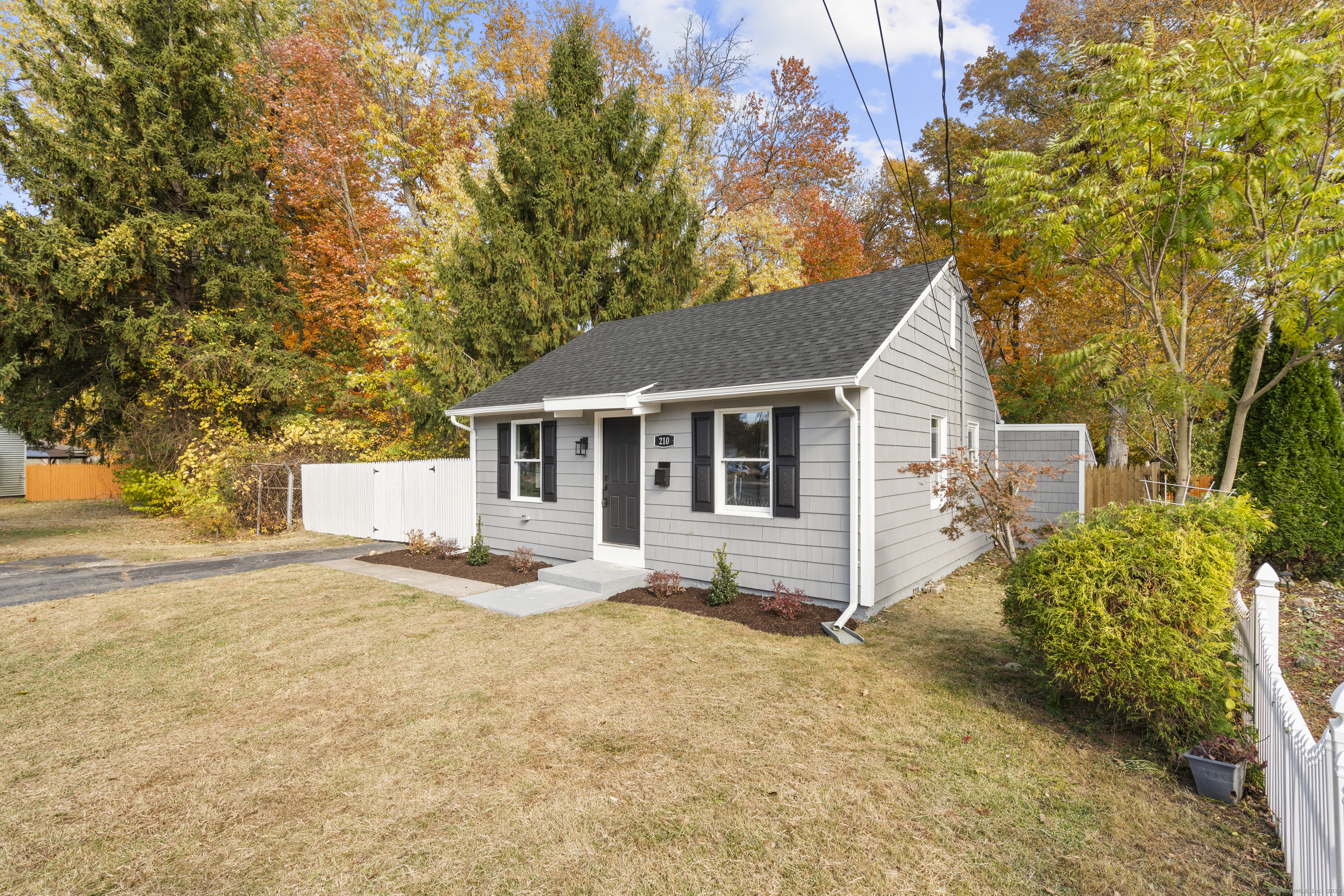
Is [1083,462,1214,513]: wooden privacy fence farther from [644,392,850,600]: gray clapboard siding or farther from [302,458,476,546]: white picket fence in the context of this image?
[302,458,476,546]: white picket fence

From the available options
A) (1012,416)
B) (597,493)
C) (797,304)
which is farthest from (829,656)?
(1012,416)

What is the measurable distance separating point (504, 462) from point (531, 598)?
3436 mm

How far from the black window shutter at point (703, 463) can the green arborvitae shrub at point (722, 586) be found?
0.71m

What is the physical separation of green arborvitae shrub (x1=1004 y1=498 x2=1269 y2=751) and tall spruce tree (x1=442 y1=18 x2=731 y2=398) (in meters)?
12.8

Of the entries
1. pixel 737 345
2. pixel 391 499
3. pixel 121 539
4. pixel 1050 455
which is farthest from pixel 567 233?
pixel 121 539

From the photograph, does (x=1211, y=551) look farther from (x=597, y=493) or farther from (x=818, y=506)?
(x=597, y=493)

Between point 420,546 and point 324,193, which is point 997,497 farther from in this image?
point 324,193

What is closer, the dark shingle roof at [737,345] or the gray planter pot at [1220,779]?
the gray planter pot at [1220,779]

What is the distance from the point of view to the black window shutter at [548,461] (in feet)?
31.2

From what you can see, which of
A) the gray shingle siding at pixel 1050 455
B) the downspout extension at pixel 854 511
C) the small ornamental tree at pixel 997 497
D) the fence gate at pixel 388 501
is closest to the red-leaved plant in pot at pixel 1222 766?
the small ornamental tree at pixel 997 497

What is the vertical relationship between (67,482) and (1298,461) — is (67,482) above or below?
below

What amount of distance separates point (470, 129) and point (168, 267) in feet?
31.6

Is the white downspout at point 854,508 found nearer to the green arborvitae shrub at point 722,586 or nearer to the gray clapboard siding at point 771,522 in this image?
the gray clapboard siding at point 771,522

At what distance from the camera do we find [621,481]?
8.62 meters
